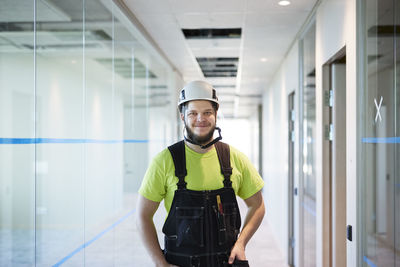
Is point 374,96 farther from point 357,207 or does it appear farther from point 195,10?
point 195,10

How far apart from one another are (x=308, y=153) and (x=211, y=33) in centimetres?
187

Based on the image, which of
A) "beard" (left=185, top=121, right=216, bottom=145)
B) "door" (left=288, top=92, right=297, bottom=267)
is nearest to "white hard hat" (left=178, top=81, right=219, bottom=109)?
"beard" (left=185, top=121, right=216, bottom=145)

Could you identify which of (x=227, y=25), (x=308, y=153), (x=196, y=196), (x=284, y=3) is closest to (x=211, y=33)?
(x=227, y=25)

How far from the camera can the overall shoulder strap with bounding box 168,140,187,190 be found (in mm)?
2055

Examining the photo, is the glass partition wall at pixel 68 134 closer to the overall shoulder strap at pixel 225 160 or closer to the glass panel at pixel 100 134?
the glass panel at pixel 100 134

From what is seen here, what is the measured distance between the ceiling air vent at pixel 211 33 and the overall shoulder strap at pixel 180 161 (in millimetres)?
2956

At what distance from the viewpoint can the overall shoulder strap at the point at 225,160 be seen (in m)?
2.10

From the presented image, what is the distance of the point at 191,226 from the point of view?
2.02 m

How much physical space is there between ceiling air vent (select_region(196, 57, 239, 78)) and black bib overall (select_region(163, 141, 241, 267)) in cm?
453

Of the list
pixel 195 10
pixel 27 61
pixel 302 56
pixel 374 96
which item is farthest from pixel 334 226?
pixel 27 61

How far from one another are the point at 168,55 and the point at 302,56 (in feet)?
7.27


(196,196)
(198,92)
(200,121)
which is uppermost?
(198,92)

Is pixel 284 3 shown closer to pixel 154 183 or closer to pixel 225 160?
pixel 225 160

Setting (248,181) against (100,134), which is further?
(100,134)
